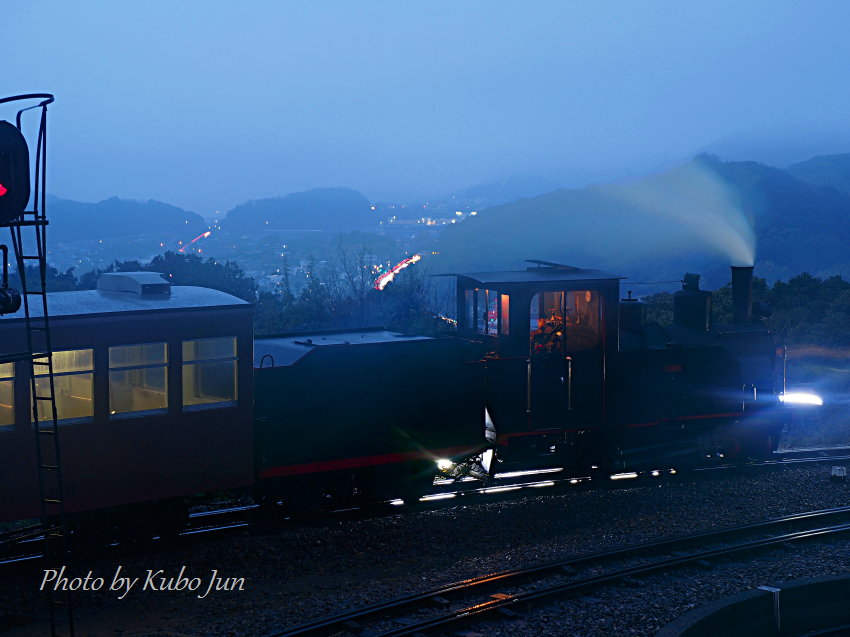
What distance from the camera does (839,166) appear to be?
156 m

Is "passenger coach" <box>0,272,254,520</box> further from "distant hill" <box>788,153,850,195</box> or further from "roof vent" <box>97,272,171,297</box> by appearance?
"distant hill" <box>788,153,850,195</box>

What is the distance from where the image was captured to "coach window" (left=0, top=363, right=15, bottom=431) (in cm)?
987

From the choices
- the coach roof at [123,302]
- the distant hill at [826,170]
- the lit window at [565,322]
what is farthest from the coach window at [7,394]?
the distant hill at [826,170]

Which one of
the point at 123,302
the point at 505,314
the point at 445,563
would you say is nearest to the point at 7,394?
the point at 123,302

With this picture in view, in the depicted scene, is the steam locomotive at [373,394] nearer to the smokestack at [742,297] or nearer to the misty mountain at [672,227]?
the smokestack at [742,297]

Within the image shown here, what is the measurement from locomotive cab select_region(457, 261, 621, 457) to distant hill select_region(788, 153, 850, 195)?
449 ft

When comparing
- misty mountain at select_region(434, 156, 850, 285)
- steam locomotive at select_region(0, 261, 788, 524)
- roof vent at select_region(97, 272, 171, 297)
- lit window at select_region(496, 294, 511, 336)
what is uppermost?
misty mountain at select_region(434, 156, 850, 285)

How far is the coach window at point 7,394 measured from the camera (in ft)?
32.4

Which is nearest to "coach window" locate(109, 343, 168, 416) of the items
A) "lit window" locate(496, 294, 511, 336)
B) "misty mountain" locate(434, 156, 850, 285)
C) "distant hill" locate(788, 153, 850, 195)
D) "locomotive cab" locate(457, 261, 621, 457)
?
"locomotive cab" locate(457, 261, 621, 457)

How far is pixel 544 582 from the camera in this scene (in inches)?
381

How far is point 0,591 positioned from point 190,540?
7.77ft

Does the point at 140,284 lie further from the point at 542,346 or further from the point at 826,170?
the point at 826,170

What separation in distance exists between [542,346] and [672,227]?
103 meters

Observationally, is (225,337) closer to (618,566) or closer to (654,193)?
(618,566)
